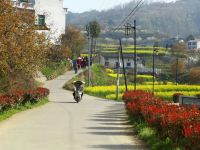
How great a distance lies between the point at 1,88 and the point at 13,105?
114 inches

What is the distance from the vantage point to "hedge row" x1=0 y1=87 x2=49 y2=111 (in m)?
25.3

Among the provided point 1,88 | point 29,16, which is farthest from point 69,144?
point 1,88

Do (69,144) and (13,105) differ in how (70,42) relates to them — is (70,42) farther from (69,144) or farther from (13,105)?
(69,144)

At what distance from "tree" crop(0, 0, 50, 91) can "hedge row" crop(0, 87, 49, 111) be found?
98 cm

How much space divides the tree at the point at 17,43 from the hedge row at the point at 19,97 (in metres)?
0.98

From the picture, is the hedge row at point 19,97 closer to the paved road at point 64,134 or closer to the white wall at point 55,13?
the paved road at point 64,134

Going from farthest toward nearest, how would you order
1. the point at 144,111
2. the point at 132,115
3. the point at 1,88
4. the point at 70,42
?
the point at 70,42 → the point at 1,88 → the point at 132,115 → the point at 144,111

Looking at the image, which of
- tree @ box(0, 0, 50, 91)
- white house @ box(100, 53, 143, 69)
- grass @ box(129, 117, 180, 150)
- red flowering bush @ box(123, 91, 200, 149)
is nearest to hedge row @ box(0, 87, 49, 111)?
tree @ box(0, 0, 50, 91)

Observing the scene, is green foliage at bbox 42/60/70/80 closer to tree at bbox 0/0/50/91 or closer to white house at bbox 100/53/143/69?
tree at bbox 0/0/50/91

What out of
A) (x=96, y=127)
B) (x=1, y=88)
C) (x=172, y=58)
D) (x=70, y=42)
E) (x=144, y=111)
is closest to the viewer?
(x=144, y=111)

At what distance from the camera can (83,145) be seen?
14.6 metres

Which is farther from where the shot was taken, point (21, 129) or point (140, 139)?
point (21, 129)

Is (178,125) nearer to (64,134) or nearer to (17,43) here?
(64,134)

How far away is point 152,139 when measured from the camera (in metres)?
14.8
